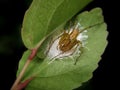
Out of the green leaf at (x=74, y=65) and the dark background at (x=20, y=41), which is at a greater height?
the green leaf at (x=74, y=65)

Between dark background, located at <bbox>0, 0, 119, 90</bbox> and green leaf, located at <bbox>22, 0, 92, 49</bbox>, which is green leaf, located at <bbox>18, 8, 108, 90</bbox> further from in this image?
dark background, located at <bbox>0, 0, 119, 90</bbox>

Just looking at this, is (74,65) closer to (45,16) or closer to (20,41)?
(45,16)

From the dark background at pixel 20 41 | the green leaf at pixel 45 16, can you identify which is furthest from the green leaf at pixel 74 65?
the dark background at pixel 20 41

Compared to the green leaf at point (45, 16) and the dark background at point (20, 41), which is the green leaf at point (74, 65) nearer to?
the green leaf at point (45, 16)

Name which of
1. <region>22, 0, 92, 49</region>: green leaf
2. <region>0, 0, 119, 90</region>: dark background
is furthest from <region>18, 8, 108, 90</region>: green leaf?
<region>0, 0, 119, 90</region>: dark background

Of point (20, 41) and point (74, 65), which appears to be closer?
Result: point (74, 65)

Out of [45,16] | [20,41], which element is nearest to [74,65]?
[45,16]
